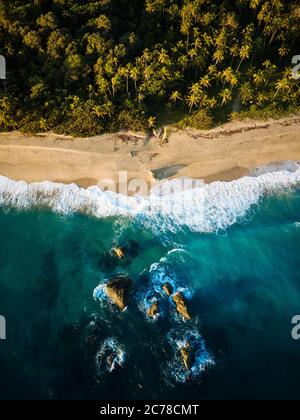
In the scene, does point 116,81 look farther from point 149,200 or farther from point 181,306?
point 181,306

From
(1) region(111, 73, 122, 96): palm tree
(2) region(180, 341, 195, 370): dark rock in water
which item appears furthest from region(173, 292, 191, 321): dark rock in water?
(1) region(111, 73, 122, 96): palm tree

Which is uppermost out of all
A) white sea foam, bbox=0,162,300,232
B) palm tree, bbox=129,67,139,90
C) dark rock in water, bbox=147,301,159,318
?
palm tree, bbox=129,67,139,90

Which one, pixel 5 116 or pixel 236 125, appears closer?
pixel 5 116

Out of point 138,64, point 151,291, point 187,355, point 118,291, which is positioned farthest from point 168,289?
point 138,64

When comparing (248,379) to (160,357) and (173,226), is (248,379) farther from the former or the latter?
(173,226)

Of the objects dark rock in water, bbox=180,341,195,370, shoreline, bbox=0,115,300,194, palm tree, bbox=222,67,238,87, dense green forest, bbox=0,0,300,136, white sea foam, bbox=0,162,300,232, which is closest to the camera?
dark rock in water, bbox=180,341,195,370

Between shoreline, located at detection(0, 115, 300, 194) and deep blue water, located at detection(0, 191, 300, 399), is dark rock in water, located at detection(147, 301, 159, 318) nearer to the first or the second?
deep blue water, located at detection(0, 191, 300, 399)

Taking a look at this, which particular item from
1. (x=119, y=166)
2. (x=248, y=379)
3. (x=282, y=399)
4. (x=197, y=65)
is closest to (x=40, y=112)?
(x=119, y=166)

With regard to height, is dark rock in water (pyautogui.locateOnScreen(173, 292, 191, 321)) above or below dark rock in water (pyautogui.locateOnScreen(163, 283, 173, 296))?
below
